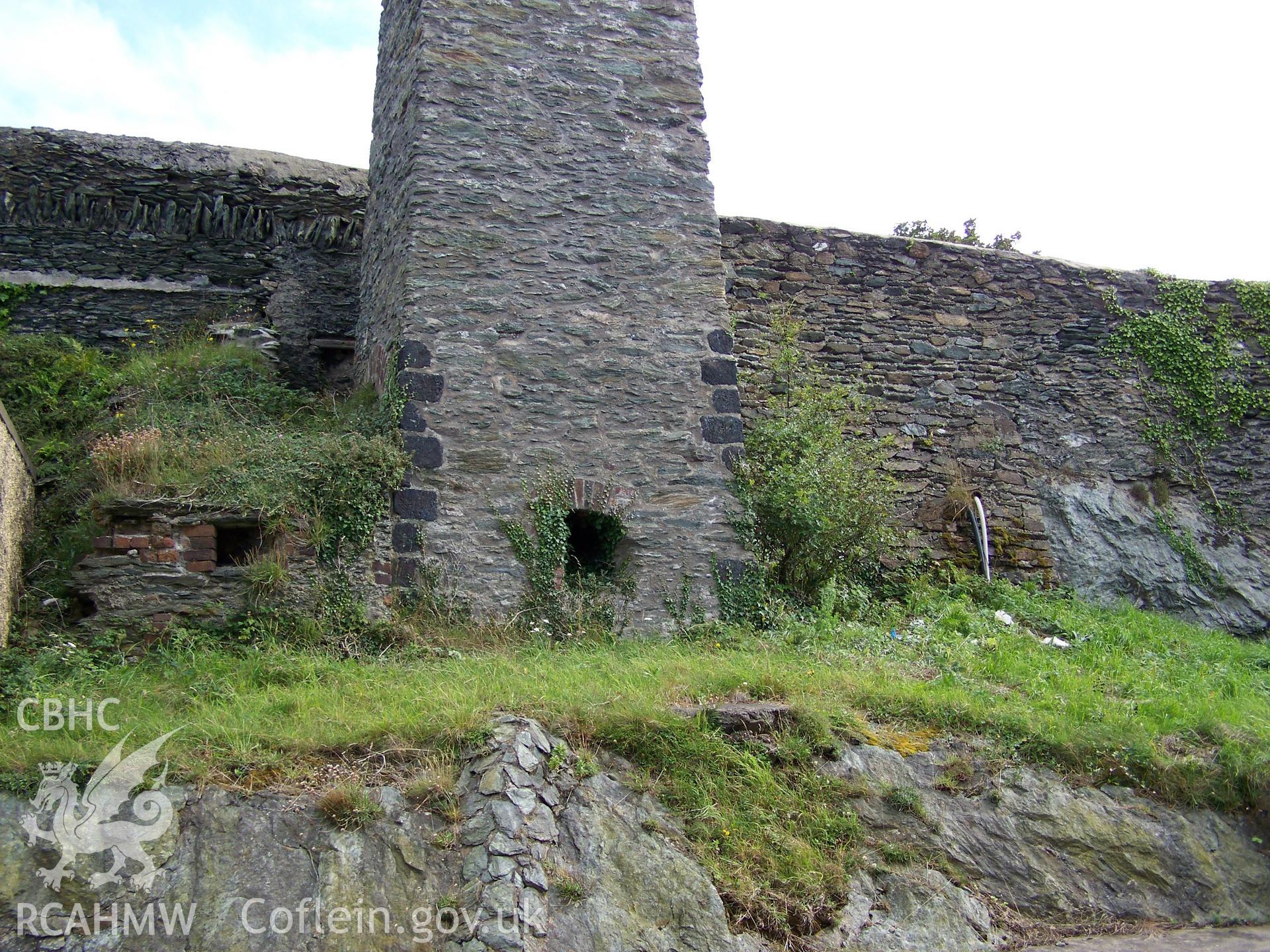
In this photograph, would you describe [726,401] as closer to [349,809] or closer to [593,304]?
[593,304]

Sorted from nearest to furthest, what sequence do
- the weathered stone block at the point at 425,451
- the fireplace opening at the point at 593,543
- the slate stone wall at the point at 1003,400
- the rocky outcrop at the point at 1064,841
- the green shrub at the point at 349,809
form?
1. the green shrub at the point at 349,809
2. the rocky outcrop at the point at 1064,841
3. the weathered stone block at the point at 425,451
4. the fireplace opening at the point at 593,543
5. the slate stone wall at the point at 1003,400

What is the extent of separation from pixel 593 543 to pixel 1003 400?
4699mm

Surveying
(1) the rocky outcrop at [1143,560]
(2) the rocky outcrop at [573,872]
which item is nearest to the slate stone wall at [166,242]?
(2) the rocky outcrop at [573,872]

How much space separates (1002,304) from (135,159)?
8518 mm

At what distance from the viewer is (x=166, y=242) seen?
978 cm

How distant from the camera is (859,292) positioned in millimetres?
9703

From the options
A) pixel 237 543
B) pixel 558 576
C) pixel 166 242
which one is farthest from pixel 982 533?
pixel 166 242

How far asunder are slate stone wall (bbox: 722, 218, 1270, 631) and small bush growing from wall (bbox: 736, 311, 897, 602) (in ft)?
1.00

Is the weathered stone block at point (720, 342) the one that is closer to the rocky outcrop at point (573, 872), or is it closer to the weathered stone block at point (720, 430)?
the weathered stone block at point (720, 430)

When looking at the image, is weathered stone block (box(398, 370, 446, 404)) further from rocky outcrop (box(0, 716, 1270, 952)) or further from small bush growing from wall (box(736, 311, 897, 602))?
rocky outcrop (box(0, 716, 1270, 952))

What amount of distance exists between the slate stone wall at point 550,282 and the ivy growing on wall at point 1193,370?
5082mm

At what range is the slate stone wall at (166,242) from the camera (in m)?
9.44

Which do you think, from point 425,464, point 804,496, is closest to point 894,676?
point 804,496

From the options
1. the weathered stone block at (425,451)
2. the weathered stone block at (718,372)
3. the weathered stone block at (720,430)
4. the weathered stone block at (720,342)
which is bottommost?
the weathered stone block at (425,451)
